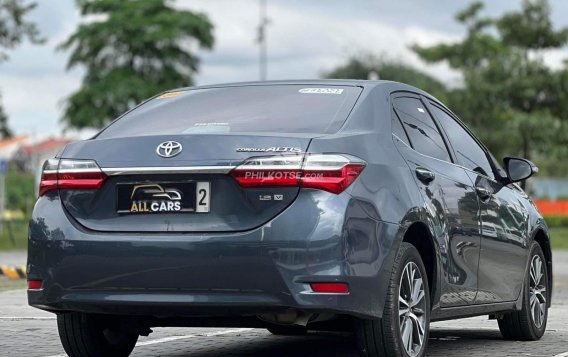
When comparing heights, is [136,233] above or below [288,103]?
below

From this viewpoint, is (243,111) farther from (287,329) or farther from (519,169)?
(519,169)

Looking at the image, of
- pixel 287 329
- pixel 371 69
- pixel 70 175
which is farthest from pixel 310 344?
pixel 371 69

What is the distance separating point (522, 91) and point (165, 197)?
42545 millimetres

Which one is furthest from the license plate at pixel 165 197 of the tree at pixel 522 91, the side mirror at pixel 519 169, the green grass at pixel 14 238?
the tree at pixel 522 91

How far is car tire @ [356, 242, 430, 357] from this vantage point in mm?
6836

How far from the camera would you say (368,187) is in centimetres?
664

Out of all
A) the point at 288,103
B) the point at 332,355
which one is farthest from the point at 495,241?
the point at 288,103

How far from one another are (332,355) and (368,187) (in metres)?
1.92

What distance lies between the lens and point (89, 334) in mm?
7406

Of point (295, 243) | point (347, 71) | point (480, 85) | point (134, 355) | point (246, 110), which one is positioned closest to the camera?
point (295, 243)

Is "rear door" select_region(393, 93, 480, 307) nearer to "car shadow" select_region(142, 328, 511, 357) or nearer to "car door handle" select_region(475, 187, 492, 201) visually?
"car door handle" select_region(475, 187, 492, 201)

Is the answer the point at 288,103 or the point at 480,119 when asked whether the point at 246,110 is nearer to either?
the point at 288,103

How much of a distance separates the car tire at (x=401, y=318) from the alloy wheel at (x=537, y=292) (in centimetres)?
220

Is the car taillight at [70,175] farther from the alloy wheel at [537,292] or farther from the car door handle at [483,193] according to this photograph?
the alloy wheel at [537,292]
